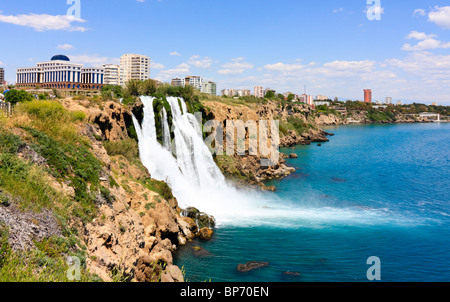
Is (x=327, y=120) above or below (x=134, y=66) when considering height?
below

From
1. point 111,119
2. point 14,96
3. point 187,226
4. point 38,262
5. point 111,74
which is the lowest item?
point 187,226

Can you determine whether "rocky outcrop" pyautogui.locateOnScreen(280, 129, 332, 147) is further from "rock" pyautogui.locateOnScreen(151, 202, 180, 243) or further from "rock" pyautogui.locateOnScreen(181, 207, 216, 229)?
"rock" pyautogui.locateOnScreen(151, 202, 180, 243)

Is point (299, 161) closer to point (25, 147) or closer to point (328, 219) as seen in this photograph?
point (328, 219)

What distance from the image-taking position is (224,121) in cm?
4450

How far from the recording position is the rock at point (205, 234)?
22.0 metres

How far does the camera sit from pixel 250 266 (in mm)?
18250

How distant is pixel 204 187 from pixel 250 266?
46.9 ft

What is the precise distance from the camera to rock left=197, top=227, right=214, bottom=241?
22.0 metres

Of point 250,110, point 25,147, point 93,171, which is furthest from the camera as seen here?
point 250,110

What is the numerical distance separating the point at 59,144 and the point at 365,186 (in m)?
33.9

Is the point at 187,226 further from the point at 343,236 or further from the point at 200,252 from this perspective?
the point at 343,236

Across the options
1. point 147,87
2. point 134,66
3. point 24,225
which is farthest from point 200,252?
point 134,66

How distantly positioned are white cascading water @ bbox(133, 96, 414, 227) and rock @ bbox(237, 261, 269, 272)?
6651mm
